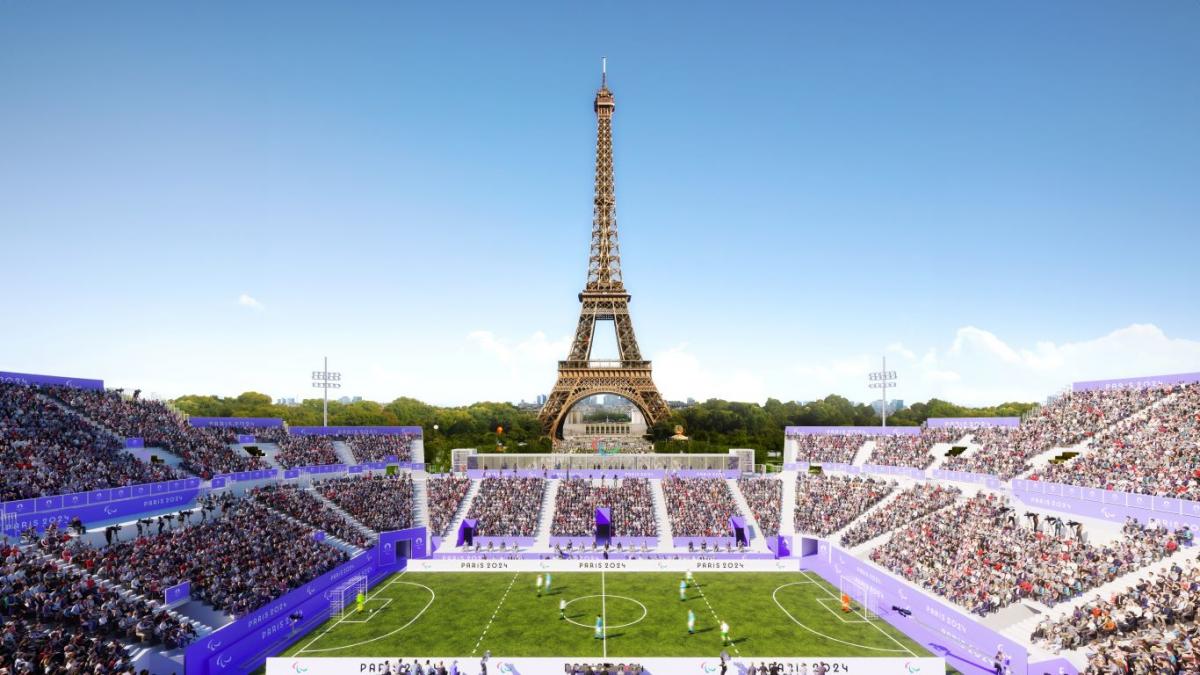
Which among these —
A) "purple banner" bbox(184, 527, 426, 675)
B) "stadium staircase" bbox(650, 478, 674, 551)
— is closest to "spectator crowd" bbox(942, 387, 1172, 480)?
"stadium staircase" bbox(650, 478, 674, 551)

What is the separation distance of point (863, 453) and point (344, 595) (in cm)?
3742

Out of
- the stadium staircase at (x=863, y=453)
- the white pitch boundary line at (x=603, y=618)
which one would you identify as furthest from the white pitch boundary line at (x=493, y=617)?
the stadium staircase at (x=863, y=453)

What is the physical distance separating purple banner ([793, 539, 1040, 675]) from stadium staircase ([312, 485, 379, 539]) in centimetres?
2649

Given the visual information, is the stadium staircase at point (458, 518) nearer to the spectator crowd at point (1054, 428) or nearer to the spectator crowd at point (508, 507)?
the spectator crowd at point (508, 507)

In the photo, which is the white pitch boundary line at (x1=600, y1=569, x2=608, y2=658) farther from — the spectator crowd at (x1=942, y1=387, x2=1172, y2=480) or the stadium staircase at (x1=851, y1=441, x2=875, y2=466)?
the stadium staircase at (x1=851, y1=441, x2=875, y2=466)

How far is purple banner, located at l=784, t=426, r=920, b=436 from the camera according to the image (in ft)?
159

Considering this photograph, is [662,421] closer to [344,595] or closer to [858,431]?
[858,431]

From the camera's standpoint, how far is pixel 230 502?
34.2 m

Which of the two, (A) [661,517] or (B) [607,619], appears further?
(A) [661,517]

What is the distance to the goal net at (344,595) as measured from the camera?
98.6 ft

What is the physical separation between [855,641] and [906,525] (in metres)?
11.4

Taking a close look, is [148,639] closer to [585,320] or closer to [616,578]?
[616,578]

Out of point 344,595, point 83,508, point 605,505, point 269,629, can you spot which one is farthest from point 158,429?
point 605,505

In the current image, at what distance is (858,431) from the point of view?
52.2 meters
